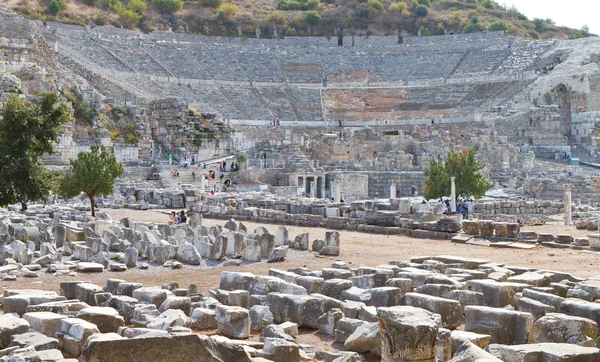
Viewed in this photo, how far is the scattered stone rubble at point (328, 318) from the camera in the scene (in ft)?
21.1

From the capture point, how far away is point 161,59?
64562 millimetres

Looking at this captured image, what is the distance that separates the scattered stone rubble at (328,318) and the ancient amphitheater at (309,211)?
0.09ft

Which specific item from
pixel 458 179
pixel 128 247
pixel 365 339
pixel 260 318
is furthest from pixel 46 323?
pixel 458 179

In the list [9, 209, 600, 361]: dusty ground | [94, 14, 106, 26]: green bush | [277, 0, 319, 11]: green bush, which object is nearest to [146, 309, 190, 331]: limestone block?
[9, 209, 600, 361]: dusty ground

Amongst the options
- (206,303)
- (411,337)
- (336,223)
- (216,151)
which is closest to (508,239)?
(336,223)

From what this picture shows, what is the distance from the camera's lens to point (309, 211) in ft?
74.7

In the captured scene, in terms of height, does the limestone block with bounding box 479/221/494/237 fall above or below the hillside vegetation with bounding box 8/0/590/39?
below

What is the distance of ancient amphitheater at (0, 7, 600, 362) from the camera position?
801 centimetres

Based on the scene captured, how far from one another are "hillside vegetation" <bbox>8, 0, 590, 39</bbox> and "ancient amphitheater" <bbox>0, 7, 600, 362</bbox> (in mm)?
6091

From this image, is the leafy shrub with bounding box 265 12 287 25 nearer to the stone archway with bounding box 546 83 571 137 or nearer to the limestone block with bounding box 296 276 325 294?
the stone archway with bounding box 546 83 571 137

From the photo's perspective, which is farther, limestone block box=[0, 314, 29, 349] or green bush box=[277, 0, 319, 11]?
green bush box=[277, 0, 319, 11]

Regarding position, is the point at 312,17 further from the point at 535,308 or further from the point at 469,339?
the point at 469,339

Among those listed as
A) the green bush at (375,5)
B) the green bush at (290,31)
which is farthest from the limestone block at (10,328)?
the green bush at (375,5)

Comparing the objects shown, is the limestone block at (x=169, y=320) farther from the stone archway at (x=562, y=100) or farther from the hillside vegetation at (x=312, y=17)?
the hillside vegetation at (x=312, y=17)
